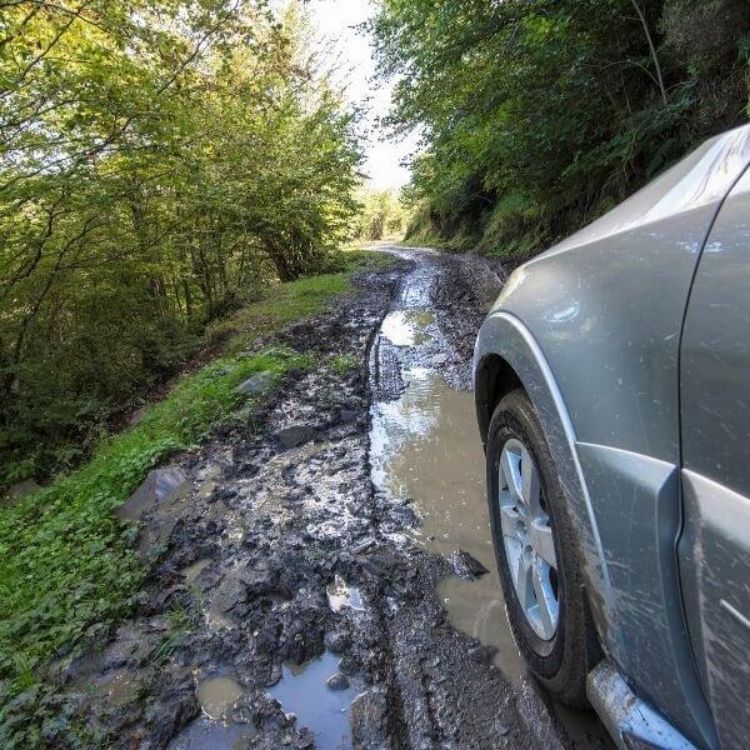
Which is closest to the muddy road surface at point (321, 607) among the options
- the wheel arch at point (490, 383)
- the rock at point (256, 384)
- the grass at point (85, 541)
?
the grass at point (85, 541)

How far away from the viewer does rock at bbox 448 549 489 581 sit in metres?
2.54

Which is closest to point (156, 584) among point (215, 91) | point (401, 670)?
point (401, 670)

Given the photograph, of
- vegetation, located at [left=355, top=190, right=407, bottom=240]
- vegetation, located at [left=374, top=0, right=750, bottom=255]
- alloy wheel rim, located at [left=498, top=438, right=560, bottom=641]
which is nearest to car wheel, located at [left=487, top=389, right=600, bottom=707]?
alloy wheel rim, located at [left=498, top=438, right=560, bottom=641]

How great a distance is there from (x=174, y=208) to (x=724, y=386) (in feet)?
31.9

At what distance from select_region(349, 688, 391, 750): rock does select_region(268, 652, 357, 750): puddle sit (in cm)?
2

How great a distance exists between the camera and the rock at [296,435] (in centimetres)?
430

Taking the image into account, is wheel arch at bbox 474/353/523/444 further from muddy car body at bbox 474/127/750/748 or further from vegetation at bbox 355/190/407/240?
vegetation at bbox 355/190/407/240

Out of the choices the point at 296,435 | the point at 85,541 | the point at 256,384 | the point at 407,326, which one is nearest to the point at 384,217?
the point at 407,326

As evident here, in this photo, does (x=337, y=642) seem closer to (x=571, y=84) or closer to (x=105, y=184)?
(x=105, y=184)

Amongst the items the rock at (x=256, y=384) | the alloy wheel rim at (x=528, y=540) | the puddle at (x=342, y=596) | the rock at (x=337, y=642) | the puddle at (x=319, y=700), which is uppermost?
the alloy wheel rim at (x=528, y=540)

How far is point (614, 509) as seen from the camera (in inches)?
47.4

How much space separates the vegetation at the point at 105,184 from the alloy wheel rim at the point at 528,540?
20.6 ft

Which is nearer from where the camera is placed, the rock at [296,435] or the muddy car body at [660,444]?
the muddy car body at [660,444]

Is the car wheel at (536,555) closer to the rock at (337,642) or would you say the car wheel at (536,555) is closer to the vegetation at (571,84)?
the rock at (337,642)
